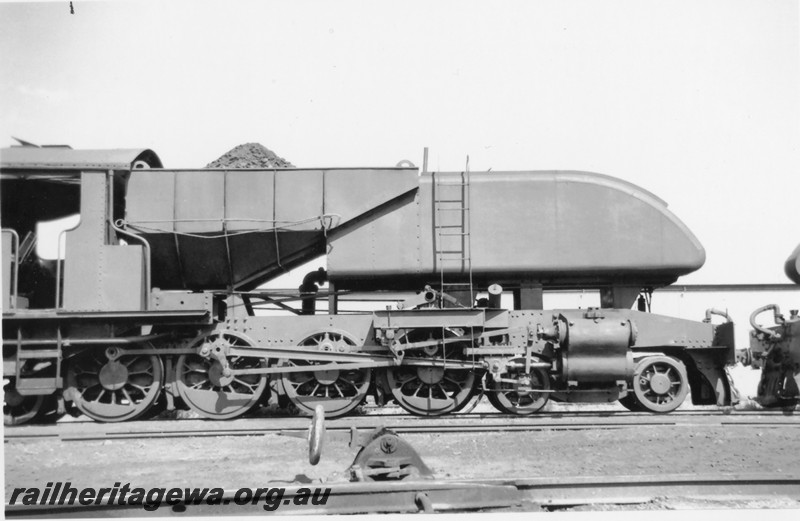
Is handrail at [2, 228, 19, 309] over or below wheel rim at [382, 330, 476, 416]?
over

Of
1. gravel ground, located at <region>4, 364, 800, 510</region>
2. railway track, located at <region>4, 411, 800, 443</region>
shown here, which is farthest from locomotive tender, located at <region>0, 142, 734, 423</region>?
gravel ground, located at <region>4, 364, 800, 510</region>

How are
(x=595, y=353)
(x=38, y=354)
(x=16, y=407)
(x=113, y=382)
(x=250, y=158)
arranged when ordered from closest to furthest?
(x=38, y=354)
(x=595, y=353)
(x=113, y=382)
(x=16, y=407)
(x=250, y=158)

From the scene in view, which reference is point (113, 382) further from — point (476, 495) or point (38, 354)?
point (476, 495)

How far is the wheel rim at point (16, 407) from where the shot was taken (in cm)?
927

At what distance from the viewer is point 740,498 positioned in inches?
225

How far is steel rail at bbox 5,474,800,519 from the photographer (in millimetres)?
5078

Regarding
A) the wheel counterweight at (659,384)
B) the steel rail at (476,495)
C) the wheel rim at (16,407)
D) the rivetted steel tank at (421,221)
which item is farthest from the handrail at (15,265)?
the wheel counterweight at (659,384)

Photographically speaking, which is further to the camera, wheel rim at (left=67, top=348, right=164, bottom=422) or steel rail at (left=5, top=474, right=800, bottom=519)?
wheel rim at (left=67, top=348, right=164, bottom=422)

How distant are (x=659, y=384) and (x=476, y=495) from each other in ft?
17.3

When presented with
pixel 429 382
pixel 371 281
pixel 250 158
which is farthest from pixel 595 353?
pixel 250 158

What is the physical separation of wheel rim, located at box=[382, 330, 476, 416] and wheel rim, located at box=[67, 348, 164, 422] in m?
3.23

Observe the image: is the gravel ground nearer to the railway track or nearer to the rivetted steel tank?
the railway track

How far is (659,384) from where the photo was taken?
964 cm

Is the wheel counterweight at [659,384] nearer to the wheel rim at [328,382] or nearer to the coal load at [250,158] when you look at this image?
the wheel rim at [328,382]
